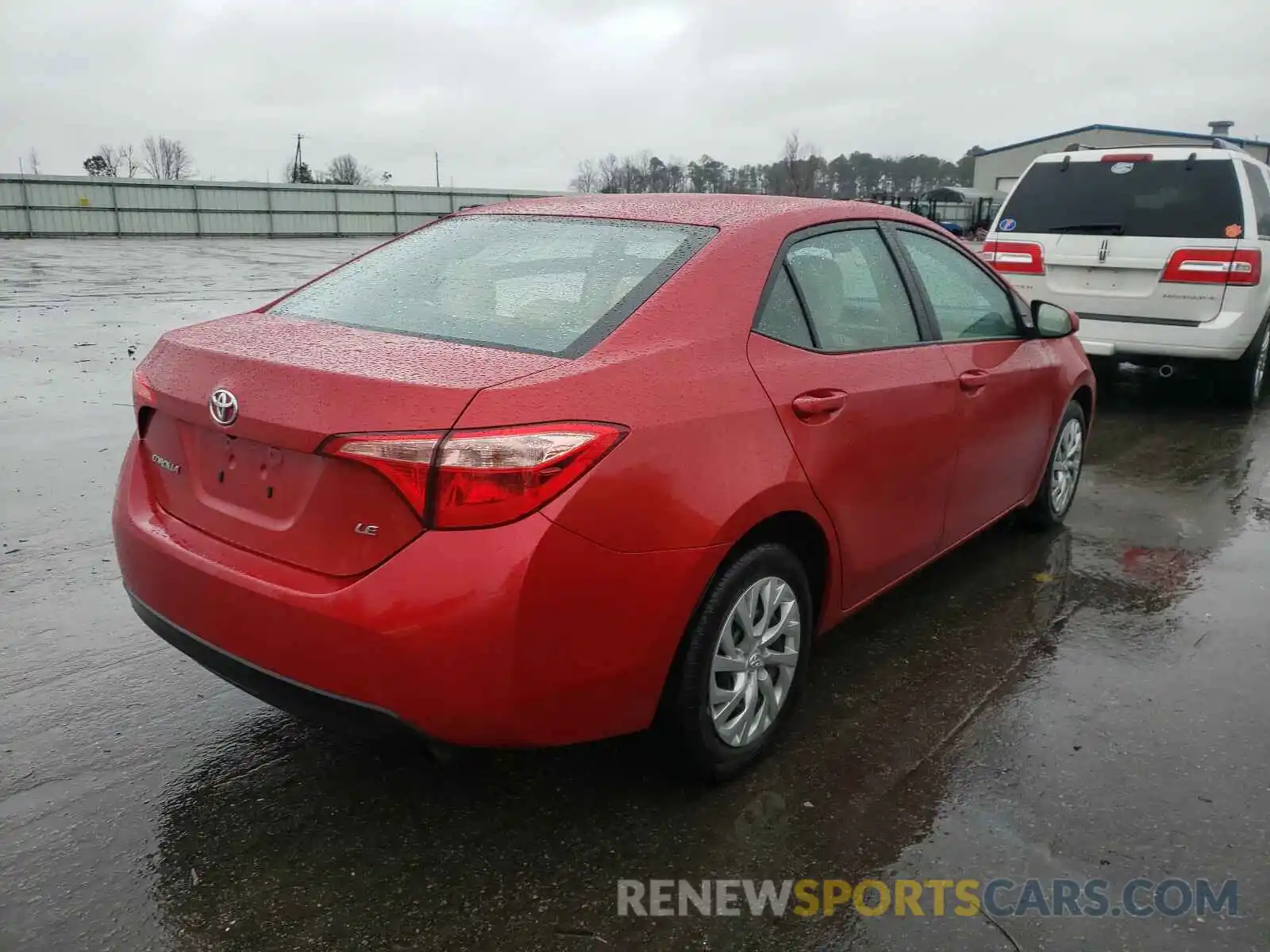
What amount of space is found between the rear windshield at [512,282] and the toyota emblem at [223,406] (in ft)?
1.55

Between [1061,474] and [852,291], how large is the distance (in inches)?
90.6

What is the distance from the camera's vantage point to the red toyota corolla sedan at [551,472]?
2227mm

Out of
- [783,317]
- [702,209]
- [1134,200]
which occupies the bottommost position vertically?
[783,317]

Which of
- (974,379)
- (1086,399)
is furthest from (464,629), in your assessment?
(1086,399)

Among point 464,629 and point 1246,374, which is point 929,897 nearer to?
point 464,629

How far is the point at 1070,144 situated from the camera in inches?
1948

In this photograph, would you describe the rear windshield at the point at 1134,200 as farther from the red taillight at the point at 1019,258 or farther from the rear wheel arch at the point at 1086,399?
the rear wheel arch at the point at 1086,399

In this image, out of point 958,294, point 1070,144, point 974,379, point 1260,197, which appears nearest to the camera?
point 974,379

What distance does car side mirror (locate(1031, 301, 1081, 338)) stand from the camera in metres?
4.47

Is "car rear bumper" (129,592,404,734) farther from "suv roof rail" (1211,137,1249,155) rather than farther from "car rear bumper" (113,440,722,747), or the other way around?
"suv roof rail" (1211,137,1249,155)

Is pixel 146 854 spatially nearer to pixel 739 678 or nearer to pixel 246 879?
pixel 246 879

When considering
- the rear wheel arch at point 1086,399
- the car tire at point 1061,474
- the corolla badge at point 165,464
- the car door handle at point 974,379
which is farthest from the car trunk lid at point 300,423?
the rear wheel arch at point 1086,399

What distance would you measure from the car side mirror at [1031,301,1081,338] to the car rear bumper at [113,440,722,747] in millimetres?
2615

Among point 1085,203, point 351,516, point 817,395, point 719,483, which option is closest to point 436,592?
point 351,516
